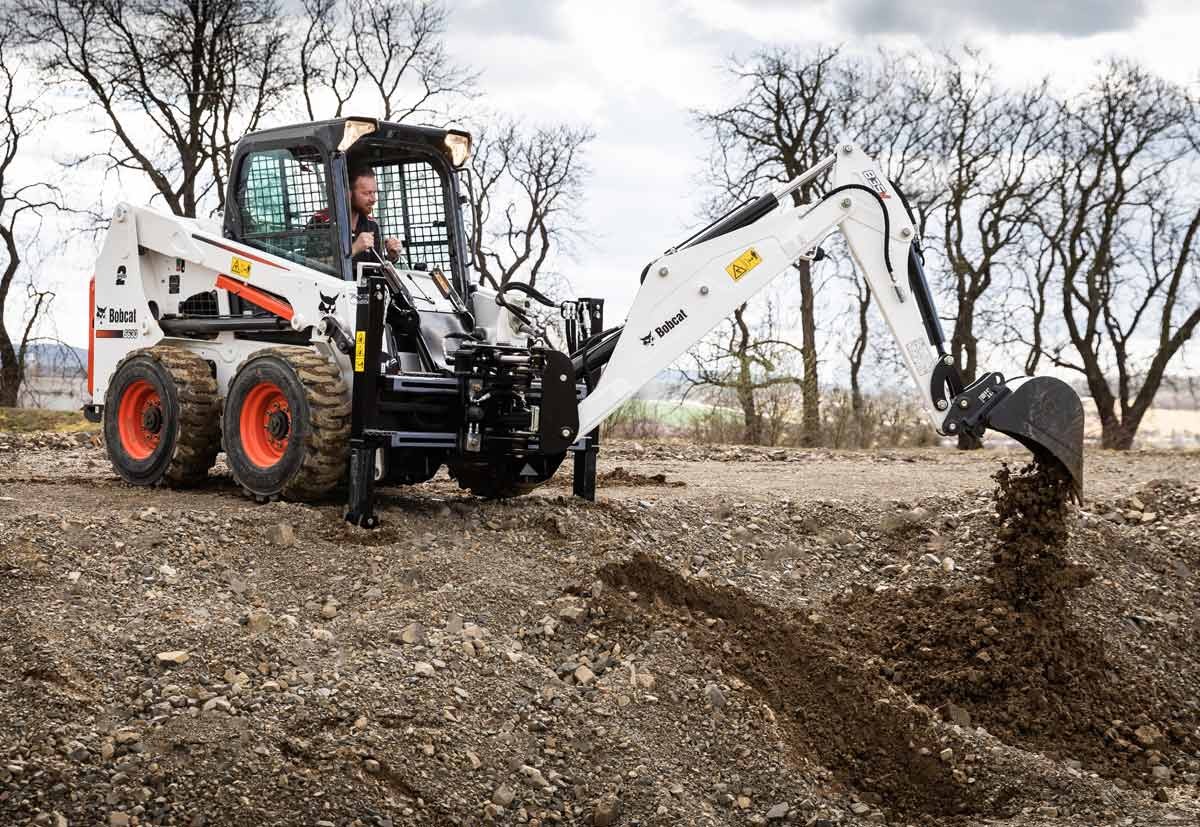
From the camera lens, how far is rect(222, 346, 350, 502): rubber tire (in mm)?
8828

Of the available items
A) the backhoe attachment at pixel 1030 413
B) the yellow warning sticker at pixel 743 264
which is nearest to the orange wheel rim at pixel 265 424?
the yellow warning sticker at pixel 743 264

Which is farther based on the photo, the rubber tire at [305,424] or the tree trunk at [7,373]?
the tree trunk at [7,373]

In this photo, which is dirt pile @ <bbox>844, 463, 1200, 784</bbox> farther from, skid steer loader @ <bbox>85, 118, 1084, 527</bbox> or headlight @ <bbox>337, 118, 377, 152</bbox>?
headlight @ <bbox>337, 118, 377, 152</bbox>

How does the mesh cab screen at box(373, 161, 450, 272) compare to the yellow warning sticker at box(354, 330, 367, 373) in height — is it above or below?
above

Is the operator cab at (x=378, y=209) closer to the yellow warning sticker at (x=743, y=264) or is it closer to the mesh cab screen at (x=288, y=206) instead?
the mesh cab screen at (x=288, y=206)

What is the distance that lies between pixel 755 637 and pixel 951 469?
793 centimetres

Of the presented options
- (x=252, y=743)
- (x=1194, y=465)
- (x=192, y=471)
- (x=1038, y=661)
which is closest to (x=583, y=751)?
(x=252, y=743)

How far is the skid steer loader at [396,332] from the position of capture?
8484 millimetres

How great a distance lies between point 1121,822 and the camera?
6172 millimetres

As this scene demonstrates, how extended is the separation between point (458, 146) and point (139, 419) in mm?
3248

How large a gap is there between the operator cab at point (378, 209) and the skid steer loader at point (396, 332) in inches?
0.6

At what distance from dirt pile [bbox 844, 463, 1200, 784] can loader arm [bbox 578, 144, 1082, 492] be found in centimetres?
53

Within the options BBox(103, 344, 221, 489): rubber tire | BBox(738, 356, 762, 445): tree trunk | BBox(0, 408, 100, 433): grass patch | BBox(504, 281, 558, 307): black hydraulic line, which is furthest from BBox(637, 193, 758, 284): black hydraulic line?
BBox(738, 356, 762, 445): tree trunk

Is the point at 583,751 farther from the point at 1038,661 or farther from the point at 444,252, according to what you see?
the point at 444,252
